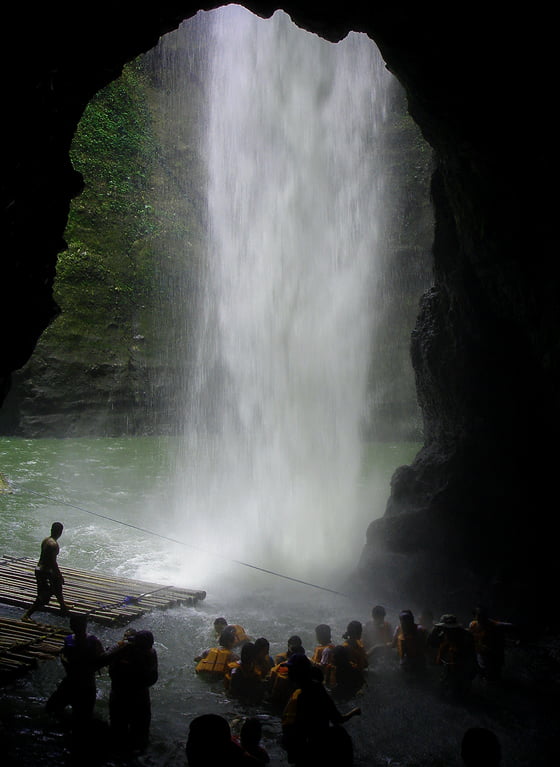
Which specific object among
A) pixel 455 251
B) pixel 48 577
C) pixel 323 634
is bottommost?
pixel 323 634

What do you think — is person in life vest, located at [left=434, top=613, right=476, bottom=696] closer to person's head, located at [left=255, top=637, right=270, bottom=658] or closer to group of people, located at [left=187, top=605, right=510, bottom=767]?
group of people, located at [left=187, top=605, right=510, bottom=767]

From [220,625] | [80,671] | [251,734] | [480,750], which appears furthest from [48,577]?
[480,750]

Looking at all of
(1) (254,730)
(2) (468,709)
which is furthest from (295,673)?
(2) (468,709)

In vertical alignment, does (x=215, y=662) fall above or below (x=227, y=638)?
below

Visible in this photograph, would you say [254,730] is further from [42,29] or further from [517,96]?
[517,96]

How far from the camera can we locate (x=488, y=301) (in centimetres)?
912

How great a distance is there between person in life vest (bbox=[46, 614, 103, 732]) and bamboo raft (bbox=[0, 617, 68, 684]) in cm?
137

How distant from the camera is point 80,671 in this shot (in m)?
4.83

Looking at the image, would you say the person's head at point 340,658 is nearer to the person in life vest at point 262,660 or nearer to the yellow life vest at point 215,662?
the person in life vest at point 262,660

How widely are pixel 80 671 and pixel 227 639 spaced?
7.88 ft

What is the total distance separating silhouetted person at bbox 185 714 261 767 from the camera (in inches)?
109

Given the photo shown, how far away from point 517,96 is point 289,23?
56.3ft

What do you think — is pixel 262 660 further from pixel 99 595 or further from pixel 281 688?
pixel 99 595

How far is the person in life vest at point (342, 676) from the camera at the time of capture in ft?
20.3
